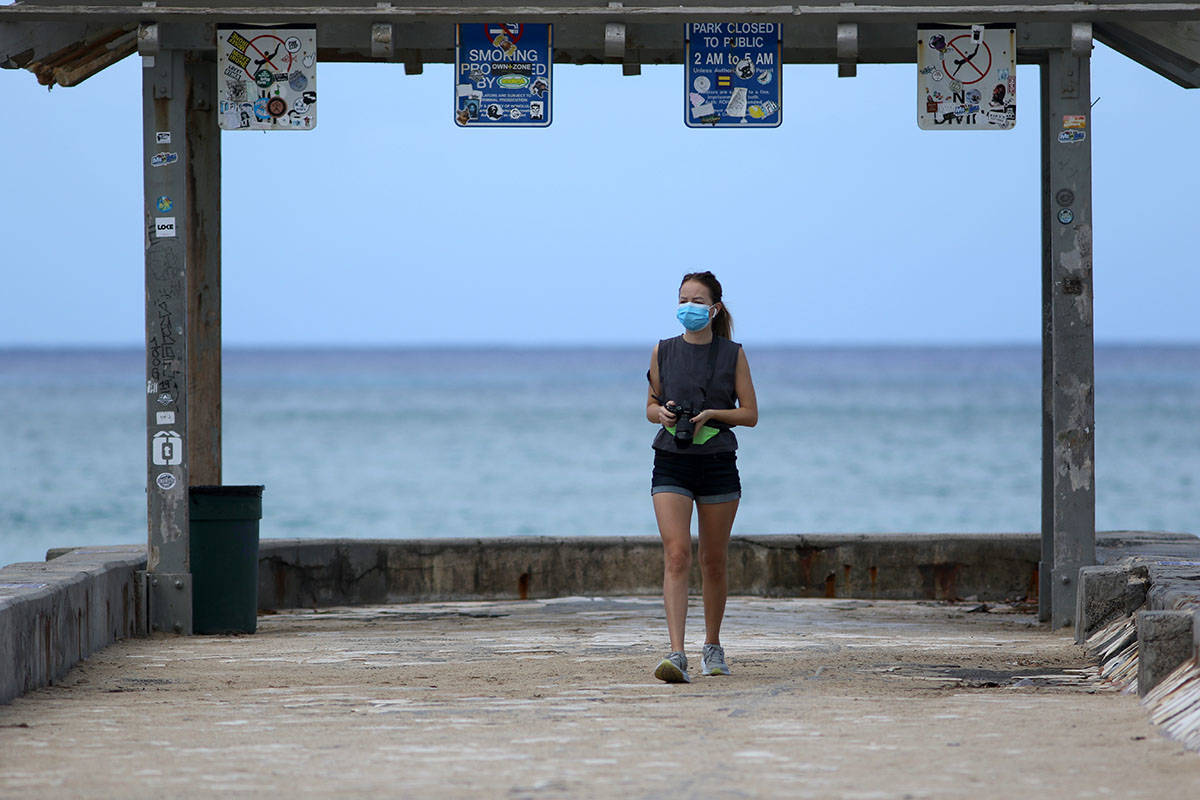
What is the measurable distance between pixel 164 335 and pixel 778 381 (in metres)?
103

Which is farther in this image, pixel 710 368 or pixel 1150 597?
pixel 1150 597

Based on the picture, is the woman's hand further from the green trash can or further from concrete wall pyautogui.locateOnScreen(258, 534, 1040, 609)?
concrete wall pyautogui.locateOnScreen(258, 534, 1040, 609)

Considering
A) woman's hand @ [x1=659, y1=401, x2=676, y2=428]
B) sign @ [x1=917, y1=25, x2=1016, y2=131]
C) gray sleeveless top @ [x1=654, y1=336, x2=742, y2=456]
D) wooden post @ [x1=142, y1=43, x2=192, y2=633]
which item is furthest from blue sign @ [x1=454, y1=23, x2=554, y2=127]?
woman's hand @ [x1=659, y1=401, x2=676, y2=428]

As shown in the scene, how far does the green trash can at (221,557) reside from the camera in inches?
388

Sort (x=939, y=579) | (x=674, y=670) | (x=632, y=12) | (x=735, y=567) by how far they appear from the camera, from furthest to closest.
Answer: (x=735, y=567), (x=939, y=579), (x=632, y=12), (x=674, y=670)

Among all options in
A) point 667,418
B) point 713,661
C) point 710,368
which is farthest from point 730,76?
point 713,661

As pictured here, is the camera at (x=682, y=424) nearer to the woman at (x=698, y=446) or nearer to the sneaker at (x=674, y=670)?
the woman at (x=698, y=446)

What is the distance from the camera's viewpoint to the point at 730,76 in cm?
959

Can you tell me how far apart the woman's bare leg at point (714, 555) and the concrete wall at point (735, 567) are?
202 inches

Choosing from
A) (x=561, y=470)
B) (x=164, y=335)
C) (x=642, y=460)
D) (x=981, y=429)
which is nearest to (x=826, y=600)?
(x=164, y=335)

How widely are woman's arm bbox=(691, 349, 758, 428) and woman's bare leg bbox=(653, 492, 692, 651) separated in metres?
0.38

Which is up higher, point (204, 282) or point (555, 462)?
point (204, 282)

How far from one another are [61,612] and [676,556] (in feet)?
9.61

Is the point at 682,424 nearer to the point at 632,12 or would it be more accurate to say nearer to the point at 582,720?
the point at 582,720
